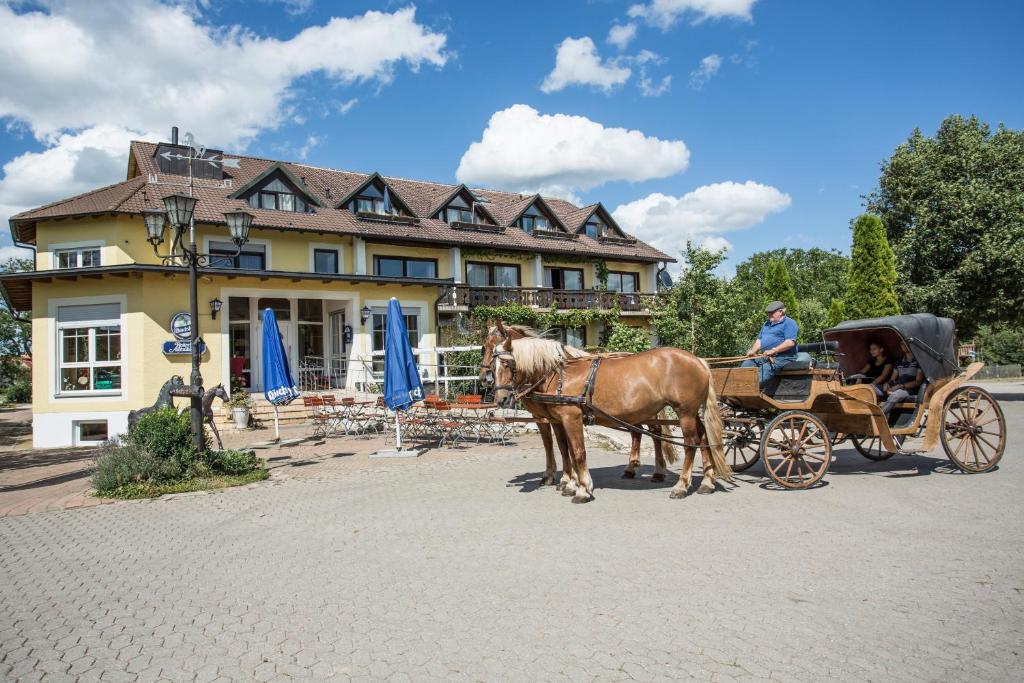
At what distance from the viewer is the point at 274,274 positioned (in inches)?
755

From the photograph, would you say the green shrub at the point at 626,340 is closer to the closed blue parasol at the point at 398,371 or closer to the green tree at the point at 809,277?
the closed blue parasol at the point at 398,371

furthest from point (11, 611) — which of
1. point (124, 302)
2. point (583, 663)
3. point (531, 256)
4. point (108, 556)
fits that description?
point (531, 256)

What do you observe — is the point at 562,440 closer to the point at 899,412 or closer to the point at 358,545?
the point at 358,545

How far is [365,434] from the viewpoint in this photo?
15.6 meters

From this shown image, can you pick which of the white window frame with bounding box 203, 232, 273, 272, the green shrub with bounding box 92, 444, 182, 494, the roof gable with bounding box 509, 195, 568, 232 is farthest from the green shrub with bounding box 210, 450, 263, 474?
the roof gable with bounding box 509, 195, 568, 232

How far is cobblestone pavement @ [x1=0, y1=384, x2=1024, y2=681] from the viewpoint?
359cm

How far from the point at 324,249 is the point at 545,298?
9.84 m

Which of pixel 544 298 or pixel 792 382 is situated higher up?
pixel 544 298

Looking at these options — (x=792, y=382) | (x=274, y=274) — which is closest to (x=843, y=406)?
(x=792, y=382)

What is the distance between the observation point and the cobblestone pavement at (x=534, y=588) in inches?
141

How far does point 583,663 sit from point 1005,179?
87.9 ft

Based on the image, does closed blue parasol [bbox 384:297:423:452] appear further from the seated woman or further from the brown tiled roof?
the brown tiled roof

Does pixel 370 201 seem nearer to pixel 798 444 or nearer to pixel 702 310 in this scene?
pixel 702 310

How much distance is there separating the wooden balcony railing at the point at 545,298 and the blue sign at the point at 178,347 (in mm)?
9229
